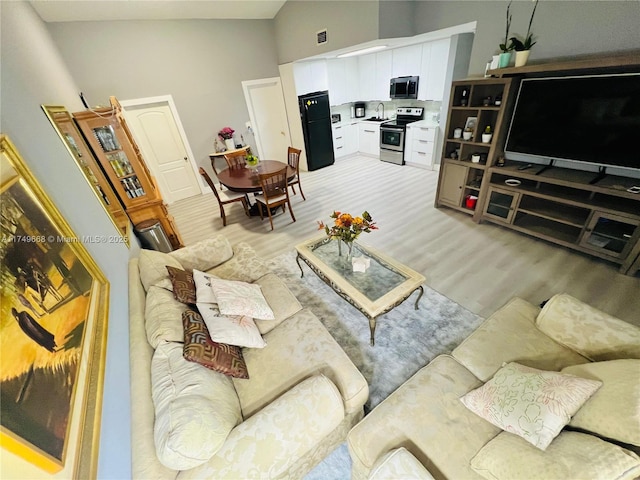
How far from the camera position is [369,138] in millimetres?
6109

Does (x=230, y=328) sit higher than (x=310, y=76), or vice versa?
(x=310, y=76)

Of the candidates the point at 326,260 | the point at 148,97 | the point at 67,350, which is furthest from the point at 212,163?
the point at 67,350

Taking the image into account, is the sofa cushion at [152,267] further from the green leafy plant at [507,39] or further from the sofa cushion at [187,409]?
the green leafy plant at [507,39]

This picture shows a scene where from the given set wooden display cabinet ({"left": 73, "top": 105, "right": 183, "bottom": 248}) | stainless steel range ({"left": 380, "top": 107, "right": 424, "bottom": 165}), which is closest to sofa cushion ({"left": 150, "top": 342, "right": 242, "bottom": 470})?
wooden display cabinet ({"left": 73, "top": 105, "right": 183, "bottom": 248})

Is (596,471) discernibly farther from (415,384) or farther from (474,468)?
(415,384)

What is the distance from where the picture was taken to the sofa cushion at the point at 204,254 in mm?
2203

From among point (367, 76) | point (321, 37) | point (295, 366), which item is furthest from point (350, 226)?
point (367, 76)

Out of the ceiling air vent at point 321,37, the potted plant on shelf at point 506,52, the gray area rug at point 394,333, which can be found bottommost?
the gray area rug at point 394,333

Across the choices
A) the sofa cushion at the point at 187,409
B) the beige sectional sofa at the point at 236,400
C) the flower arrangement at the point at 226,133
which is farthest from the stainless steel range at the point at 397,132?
the sofa cushion at the point at 187,409

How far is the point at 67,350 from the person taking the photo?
852mm

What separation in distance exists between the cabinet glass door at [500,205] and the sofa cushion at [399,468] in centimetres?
298

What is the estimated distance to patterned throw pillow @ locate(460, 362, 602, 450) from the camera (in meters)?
0.96

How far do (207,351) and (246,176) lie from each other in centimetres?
302

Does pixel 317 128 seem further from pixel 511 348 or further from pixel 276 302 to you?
pixel 511 348
